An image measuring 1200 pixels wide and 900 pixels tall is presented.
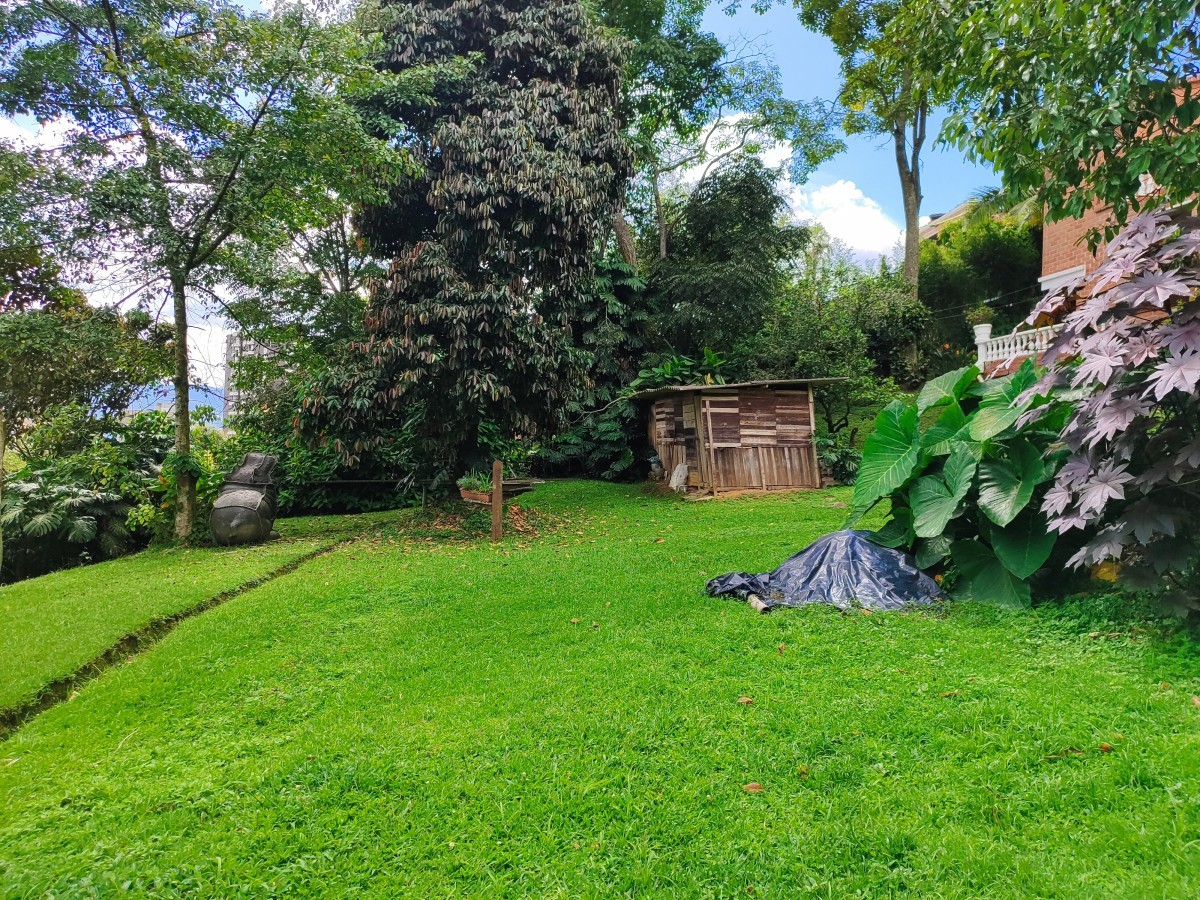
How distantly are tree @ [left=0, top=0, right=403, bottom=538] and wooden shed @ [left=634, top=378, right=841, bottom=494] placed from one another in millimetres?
7631

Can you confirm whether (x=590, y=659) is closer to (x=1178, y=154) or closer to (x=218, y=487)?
(x=1178, y=154)

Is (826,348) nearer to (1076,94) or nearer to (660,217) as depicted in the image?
(660,217)

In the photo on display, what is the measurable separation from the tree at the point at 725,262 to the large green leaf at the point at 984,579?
12400mm

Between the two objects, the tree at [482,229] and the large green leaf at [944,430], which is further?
the tree at [482,229]

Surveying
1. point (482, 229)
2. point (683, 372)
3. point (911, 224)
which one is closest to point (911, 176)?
point (911, 224)

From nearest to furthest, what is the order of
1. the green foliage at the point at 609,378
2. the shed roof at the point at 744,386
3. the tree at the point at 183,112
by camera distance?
1. the tree at the point at 183,112
2. the shed roof at the point at 744,386
3. the green foliage at the point at 609,378

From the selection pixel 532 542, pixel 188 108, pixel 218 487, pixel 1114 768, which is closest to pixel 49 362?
pixel 218 487

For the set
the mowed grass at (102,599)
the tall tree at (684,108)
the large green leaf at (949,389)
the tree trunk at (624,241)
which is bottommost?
the mowed grass at (102,599)

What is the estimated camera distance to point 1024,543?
14.5 feet

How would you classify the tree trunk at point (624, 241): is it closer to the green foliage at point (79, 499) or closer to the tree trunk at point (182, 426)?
the tree trunk at point (182, 426)

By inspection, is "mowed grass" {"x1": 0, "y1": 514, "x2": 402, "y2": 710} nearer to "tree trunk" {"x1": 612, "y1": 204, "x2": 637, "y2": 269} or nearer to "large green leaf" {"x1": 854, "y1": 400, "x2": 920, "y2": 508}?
"large green leaf" {"x1": 854, "y1": 400, "x2": 920, "y2": 508}

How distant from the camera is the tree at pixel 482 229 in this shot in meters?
9.64

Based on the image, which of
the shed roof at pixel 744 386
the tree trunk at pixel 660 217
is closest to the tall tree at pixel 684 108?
the tree trunk at pixel 660 217

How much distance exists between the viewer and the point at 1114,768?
8.26 ft
